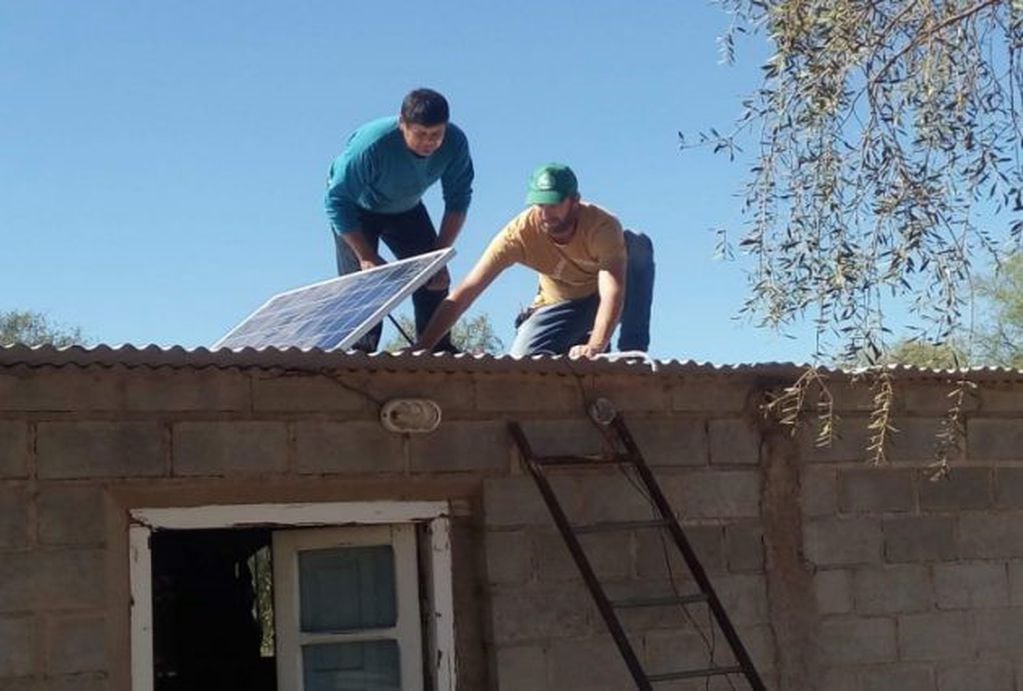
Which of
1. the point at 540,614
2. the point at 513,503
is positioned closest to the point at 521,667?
Answer: the point at 540,614

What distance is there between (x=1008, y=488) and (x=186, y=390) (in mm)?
4218

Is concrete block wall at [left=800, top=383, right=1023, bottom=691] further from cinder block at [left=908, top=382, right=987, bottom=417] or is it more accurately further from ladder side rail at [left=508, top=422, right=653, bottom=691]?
ladder side rail at [left=508, top=422, right=653, bottom=691]

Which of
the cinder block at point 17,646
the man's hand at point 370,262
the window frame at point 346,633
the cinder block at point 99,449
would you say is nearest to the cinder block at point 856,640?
the window frame at point 346,633

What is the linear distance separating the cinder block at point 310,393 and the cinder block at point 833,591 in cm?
237

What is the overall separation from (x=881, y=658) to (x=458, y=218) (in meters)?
3.06

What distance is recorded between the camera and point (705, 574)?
23.6 ft

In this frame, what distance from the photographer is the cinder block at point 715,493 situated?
737 centimetres

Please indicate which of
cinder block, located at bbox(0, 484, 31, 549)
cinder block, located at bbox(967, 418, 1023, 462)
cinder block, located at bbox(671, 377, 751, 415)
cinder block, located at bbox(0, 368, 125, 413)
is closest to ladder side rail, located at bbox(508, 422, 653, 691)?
cinder block, located at bbox(671, 377, 751, 415)

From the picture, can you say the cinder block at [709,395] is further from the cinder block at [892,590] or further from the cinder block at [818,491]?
the cinder block at [892,590]

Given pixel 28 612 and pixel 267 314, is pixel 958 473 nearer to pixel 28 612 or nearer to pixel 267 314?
pixel 267 314

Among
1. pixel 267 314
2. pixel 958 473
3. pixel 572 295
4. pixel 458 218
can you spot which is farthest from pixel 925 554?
pixel 267 314

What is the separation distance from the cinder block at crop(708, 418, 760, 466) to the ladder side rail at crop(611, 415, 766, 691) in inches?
17.3

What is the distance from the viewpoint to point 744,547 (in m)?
7.50

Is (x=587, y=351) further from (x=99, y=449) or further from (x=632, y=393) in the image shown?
(x=99, y=449)
